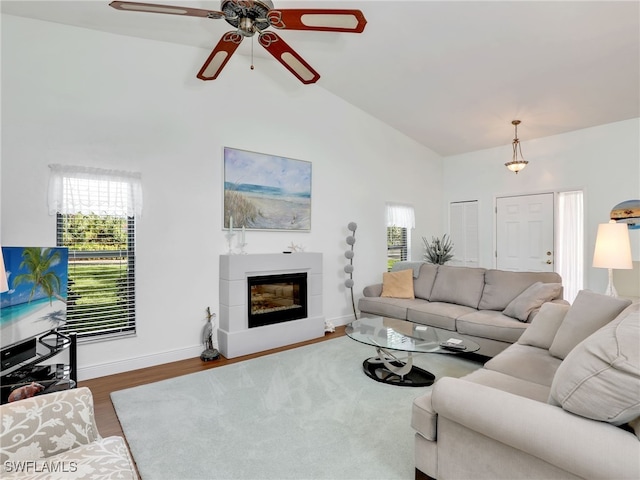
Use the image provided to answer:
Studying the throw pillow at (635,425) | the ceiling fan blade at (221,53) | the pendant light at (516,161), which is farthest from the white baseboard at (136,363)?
the pendant light at (516,161)

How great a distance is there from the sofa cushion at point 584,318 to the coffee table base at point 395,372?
3.53 ft

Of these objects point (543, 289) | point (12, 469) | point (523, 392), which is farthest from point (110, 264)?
point (543, 289)

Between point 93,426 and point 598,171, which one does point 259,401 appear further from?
point 598,171

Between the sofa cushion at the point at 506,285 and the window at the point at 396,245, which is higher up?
the window at the point at 396,245

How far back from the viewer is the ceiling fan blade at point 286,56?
2180 millimetres

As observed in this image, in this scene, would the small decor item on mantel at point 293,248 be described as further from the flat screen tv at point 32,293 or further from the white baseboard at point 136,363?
the flat screen tv at point 32,293

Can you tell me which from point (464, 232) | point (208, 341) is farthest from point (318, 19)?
point (464, 232)

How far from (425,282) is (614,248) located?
2193mm

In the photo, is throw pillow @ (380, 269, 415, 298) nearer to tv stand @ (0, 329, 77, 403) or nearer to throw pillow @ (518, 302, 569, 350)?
throw pillow @ (518, 302, 569, 350)

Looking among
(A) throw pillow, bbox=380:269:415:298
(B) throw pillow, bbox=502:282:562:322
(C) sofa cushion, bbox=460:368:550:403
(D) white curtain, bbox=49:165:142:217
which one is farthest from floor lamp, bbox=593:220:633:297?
(D) white curtain, bbox=49:165:142:217

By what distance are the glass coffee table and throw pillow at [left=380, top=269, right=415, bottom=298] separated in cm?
125

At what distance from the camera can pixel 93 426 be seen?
1511 mm

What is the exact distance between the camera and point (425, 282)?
15.7ft

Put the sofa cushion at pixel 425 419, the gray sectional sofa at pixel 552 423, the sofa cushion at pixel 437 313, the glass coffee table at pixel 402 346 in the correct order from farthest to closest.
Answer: the sofa cushion at pixel 437 313 → the glass coffee table at pixel 402 346 → the sofa cushion at pixel 425 419 → the gray sectional sofa at pixel 552 423
